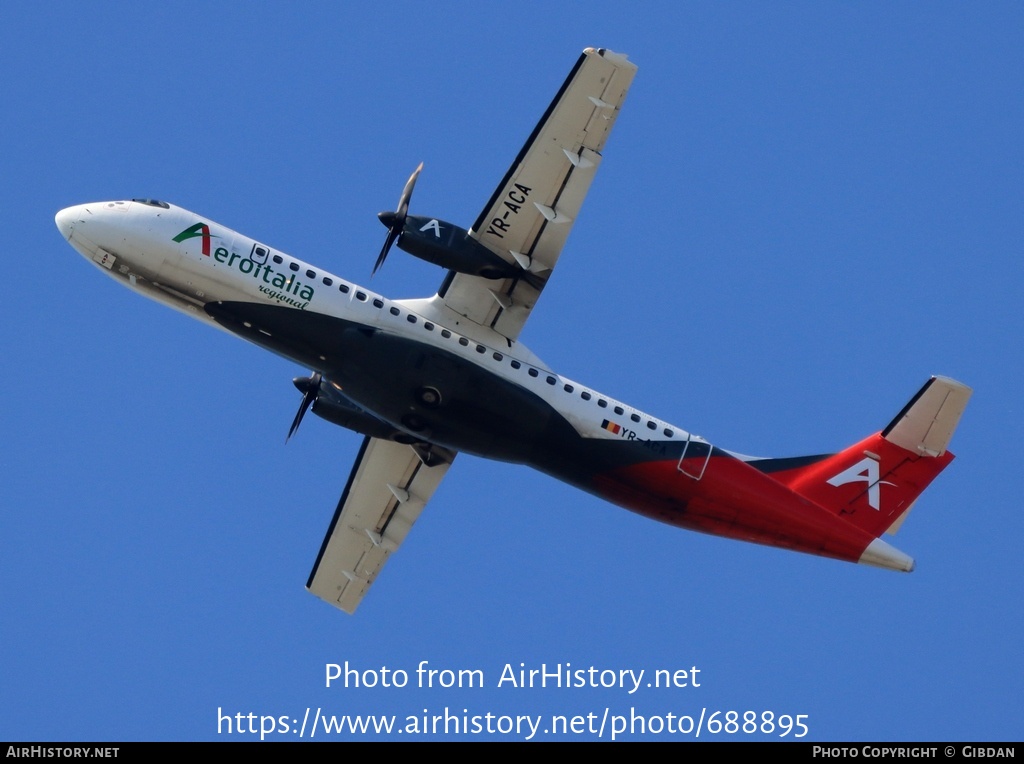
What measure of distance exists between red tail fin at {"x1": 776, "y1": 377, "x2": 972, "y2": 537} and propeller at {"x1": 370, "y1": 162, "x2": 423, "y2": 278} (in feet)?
29.3

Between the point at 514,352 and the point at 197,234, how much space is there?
20.7ft

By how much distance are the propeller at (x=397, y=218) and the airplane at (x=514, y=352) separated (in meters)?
0.03

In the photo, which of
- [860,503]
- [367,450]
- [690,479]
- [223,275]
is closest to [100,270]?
[223,275]

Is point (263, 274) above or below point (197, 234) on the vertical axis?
below

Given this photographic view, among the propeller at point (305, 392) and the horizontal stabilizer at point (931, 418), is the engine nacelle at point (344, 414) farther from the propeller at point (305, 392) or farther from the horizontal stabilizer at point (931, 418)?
the horizontal stabilizer at point (931, 418)

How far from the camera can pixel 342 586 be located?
30031mm

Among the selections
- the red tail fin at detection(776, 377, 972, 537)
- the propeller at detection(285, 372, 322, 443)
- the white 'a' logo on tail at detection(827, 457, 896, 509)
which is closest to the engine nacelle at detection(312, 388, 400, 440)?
the propeller at detection(285, 372, 322, 443)

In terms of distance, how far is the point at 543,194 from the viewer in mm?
25047

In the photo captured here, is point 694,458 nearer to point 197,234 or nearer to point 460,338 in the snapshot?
point 460,338

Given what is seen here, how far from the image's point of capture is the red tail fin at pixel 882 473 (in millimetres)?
26484

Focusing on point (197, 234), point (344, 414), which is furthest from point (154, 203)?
point (344, 414)

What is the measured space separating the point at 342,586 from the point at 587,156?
11.3m
